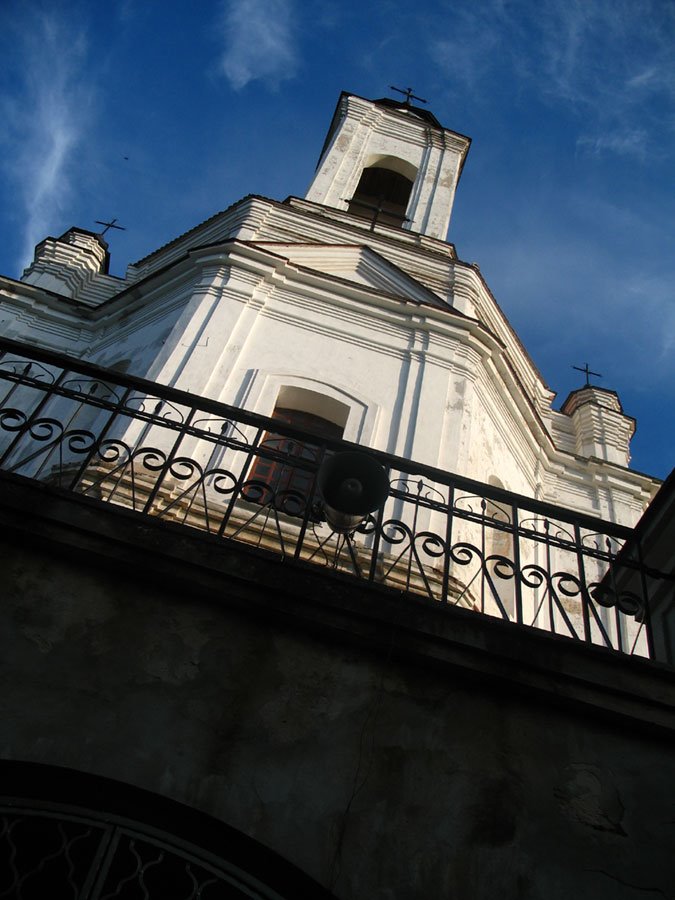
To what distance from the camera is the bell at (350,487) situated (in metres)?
4.38

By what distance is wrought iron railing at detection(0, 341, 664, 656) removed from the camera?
464 cm

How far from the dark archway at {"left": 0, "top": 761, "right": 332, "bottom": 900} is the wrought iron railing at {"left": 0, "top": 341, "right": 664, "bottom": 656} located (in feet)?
4.70

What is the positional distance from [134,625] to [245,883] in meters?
1.34

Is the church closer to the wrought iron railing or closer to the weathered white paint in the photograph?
the wrought iron railing

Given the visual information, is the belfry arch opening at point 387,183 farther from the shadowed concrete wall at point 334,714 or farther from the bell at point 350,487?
the shadowed concrete wall at point 334,714

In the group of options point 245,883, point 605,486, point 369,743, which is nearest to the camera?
point 245,883

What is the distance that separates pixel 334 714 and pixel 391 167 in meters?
17.8

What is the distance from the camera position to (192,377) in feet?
30.2

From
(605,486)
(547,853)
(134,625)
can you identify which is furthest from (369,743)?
(605,486)

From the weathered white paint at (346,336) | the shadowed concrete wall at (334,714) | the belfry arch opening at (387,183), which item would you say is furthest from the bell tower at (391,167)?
the shadowed concrete wall at (334,714)

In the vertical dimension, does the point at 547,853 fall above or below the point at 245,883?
above

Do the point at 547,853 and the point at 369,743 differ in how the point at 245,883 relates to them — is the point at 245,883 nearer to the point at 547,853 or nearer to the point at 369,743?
the point at 369,743

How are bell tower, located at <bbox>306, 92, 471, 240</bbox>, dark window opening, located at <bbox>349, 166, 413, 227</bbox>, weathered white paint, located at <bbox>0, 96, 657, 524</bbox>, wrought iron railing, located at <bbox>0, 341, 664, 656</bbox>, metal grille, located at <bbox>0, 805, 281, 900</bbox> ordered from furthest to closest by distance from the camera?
dark window opening, located at <bbox>349, 166, 413, 227</bbox>
bell tower, located at <bbox>306, 92, 471, 240</bbox>
weathered white paint, located at <bbox>0, 96, 657, 524</bbox>
wrought iron railing, located at <bbox>0, 341, 664, 656</bbox>
metal grille, located at <bbox>0, 805, 281, 900</bbox>

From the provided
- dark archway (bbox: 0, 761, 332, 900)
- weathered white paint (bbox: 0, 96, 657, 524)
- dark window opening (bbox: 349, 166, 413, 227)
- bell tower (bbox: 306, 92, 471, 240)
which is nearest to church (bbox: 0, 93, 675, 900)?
dark archway (bbox: 0, 761, 332, 900)
